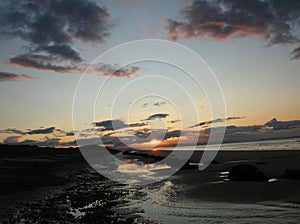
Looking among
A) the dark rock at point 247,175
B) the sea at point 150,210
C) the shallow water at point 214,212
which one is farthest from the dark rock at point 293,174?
the shallow water at point 214,212

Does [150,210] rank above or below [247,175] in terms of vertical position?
below

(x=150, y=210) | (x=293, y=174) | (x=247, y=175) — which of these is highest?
(x=293, y=174)

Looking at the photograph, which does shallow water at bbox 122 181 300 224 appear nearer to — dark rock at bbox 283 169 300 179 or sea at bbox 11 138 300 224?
sea at bbox 11 138 300 224

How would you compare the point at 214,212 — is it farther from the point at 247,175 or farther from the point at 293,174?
the point at 293,174

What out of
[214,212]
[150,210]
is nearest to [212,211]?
[214,212]

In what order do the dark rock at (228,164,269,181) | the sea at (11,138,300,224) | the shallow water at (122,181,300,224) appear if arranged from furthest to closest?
1. the dark rock at (228,164,269,181)
2. the sea at (11,138,300,224)
3. the shallow water at (122,181,300,224)

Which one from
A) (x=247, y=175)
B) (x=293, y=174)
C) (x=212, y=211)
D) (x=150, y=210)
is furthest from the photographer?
(x=247, y=175)

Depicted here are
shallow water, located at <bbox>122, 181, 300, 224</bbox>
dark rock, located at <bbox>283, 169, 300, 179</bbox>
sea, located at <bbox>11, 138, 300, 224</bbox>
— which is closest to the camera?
shallow water, located at <bbox>122, 181, 300, 224</bbox>

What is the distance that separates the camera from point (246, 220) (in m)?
12.5

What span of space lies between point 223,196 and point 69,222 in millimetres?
9955

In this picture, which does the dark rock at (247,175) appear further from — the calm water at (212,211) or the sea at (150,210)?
the calm water at (212,211)

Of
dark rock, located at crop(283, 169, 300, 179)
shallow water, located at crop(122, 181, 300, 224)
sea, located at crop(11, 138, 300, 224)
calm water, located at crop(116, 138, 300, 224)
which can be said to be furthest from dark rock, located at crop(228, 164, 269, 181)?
shallow water, located at crop(122, 181, 300, 224)

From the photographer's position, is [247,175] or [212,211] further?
[247,175]

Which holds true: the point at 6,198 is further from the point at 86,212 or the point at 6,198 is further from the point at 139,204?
the point at 139,204
